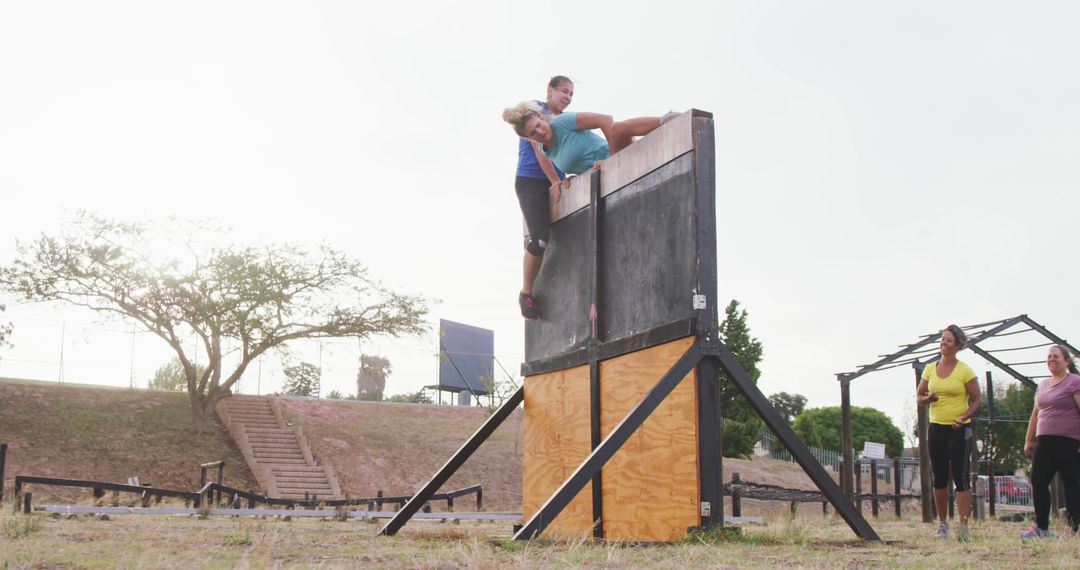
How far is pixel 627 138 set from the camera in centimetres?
635

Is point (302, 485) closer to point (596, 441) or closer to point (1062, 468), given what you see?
point (596, 441)

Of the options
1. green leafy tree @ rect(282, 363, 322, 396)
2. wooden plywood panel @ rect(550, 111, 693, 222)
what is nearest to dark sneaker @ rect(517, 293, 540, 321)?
wooden plywood panel @ rect(550, 111, 693, 222)

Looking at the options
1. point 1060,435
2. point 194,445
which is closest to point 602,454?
point 1060,435

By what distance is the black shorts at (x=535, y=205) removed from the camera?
699cm

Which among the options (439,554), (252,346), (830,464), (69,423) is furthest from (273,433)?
(439,554)

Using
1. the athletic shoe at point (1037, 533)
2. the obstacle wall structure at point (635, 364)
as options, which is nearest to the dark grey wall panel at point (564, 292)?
the obstacle wall structure at point (635, 364)

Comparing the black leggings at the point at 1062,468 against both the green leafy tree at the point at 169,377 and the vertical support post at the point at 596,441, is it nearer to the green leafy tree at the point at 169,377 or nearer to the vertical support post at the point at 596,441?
the vertical support post at the point at 596,441

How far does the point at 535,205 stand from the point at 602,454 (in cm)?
267

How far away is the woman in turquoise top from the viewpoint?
248 inches

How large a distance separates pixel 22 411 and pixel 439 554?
31460 millimetres

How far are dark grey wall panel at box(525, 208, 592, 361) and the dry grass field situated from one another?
Result: 1.68 meters

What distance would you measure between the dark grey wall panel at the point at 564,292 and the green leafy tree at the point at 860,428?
148ft

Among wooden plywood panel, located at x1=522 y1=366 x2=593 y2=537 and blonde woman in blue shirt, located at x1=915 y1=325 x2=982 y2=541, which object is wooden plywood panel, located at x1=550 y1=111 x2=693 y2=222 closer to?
wooden plywood panel, located at x1=522 y1=366 x2=593 y2=537

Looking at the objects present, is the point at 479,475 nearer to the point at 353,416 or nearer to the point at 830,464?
the point at 353,416
